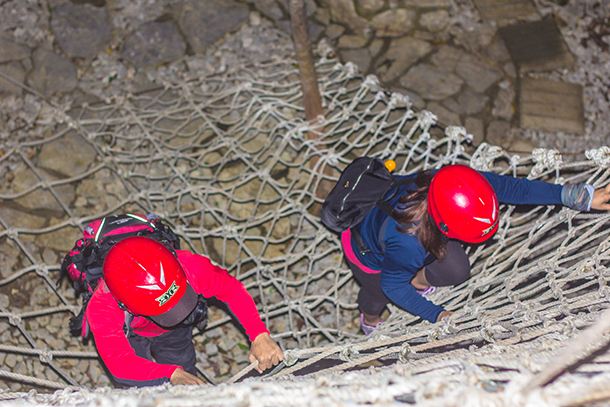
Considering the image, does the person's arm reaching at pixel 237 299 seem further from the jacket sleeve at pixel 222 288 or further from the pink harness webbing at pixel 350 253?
the pink harness webbing at pixel 350 253

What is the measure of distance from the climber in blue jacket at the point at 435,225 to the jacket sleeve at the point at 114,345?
108 cm

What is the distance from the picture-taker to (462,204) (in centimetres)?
170

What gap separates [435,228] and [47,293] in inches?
99.9

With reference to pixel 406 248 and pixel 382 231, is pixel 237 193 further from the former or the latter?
pixel 406 248

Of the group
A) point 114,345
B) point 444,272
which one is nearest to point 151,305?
point 114,345

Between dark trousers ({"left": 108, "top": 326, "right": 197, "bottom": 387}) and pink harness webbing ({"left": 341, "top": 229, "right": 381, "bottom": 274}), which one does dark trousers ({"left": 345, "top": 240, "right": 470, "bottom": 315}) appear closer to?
pink harness webbing ({"left": 341, "top": 229, "right": 381, "bottom": 274})

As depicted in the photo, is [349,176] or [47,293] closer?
[349,176]

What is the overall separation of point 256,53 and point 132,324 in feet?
7.88

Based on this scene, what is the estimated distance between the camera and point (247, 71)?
3512 millimetres

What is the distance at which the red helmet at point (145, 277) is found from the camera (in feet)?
5.70

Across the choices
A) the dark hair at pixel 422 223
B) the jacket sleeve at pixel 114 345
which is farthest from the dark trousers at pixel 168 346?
the dark hair at pixel 422 223

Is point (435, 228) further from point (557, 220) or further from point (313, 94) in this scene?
point (313, 94)

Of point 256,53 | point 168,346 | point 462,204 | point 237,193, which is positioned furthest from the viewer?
point 256,53

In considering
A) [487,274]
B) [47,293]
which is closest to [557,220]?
[487,274]
